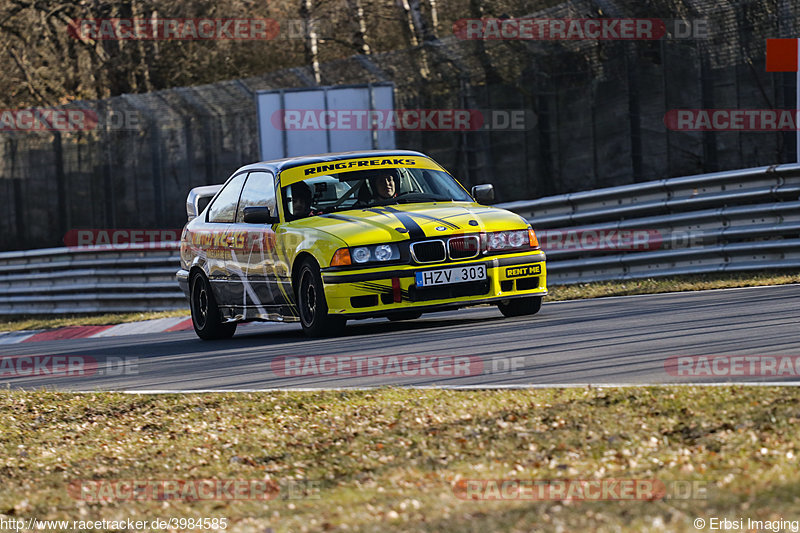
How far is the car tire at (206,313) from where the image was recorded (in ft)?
45.6

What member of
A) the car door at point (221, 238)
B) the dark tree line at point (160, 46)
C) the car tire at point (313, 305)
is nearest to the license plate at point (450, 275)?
the car tire at point (313, 305)

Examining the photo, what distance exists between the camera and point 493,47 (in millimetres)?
19734

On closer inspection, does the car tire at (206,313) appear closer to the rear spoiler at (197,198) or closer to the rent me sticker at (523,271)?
the rear spoiler at (197,198)

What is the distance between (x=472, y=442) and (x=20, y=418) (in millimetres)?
3816

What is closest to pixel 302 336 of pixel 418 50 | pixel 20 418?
pixel 20 418

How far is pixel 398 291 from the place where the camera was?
11383 mm

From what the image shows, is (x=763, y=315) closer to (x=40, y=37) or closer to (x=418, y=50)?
(x=418, y=50)

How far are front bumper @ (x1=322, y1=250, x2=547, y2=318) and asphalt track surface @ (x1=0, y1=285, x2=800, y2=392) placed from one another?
0.88ft

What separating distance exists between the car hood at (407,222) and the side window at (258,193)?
613mm

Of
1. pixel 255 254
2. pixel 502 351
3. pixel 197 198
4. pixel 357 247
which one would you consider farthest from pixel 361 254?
pixel 197 198

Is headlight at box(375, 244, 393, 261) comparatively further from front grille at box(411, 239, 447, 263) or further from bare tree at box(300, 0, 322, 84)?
bare tree at box(300, 0, 322, 84)

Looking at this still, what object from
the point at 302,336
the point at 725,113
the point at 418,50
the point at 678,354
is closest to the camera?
the point at 678,354

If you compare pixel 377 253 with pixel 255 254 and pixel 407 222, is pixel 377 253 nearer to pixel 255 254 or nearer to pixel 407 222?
pixel 407 222

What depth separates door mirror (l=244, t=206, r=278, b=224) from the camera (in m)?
12.4
